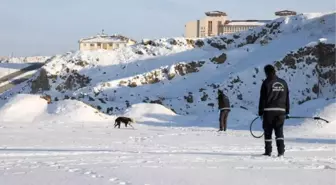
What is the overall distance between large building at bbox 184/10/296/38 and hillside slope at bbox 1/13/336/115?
44.7 metres

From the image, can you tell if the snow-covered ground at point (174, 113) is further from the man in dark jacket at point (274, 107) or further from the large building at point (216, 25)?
the large building at point (216, 25)

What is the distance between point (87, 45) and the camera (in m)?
90.9

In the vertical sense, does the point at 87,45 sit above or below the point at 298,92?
above

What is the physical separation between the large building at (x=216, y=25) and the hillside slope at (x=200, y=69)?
44690 millimetres

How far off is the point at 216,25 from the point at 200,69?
58564 millimetres

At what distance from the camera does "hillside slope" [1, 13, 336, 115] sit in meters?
40.2

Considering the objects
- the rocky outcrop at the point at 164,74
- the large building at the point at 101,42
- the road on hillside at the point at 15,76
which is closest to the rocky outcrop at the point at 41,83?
the road on hillside at the point at 15,76

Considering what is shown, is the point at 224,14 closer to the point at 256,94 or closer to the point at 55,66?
the point at 55,66

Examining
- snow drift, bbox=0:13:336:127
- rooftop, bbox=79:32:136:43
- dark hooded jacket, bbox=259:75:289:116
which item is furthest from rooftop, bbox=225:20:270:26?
dark hooded jacket, bbox=259:75:289:116

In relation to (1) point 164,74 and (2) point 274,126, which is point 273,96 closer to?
(2) point 274,126

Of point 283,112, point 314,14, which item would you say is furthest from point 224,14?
point 283,112

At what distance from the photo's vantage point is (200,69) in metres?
46.0

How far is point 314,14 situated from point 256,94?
16.1 m

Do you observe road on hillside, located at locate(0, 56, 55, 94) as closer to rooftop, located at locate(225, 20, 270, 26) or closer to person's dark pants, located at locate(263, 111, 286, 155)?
rooftop, located at locate(225, 20, 270, 26)
